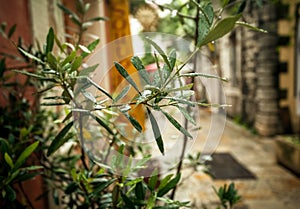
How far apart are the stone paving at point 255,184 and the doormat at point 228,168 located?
10cm

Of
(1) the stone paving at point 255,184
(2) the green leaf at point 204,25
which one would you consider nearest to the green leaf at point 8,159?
(2) the green leaf at point 204,25

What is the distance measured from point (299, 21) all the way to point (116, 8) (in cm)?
497

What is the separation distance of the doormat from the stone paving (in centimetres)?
10

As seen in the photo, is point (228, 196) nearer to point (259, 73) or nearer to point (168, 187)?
point (168, 187)

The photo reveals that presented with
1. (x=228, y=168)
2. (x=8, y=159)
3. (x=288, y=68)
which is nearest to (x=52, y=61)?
(x=8, y=159)

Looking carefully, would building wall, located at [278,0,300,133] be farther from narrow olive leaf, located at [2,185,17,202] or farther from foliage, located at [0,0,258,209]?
narrow olive leaf, located at [2,185,17,202]

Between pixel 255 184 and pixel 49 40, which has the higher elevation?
pixel 49 40

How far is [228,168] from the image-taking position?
421 centimetres

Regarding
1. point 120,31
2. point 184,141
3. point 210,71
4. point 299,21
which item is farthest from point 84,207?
point 299,21

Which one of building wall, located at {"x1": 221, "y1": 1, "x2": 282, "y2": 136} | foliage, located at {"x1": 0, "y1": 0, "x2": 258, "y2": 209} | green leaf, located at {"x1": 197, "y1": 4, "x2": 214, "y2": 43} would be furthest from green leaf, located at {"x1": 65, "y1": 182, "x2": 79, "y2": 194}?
building wall, located at {"x1": 221, "y1": 1, "x2": 282, "y2": 136}

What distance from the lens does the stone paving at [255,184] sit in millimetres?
2602

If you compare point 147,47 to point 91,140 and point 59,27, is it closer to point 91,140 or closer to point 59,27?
point 91,140

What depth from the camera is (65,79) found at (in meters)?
0.74

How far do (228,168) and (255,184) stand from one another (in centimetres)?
70
